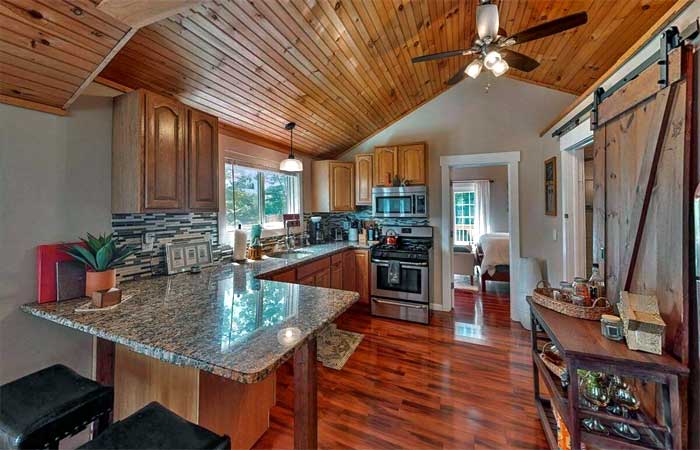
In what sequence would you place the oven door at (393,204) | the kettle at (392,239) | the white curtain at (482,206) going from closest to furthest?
the oven door at (393,204) → the kettle at (392,239) → the white curtain at (482,206)

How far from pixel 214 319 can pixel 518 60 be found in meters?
2.66

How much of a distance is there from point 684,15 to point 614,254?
1.15 meters

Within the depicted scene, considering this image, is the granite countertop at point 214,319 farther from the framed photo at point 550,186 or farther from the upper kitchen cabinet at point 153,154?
the framed photo at point 550,186

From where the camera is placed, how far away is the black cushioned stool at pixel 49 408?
0.94 m

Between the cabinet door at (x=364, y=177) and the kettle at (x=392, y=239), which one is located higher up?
the cabinet door at (x=364, y=177)

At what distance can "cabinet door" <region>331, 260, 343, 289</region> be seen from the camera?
11.4 feet

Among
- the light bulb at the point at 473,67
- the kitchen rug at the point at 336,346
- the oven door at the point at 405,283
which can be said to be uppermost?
the light bulb at the point at 473,67

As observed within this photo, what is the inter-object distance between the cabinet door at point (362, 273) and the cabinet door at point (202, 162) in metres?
2.16

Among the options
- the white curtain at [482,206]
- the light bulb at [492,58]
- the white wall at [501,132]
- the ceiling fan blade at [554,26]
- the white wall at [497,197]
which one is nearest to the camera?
the ceiling fan blade at [554,26]

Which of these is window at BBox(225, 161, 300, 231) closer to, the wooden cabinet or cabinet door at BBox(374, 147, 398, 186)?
the wooden cabinet

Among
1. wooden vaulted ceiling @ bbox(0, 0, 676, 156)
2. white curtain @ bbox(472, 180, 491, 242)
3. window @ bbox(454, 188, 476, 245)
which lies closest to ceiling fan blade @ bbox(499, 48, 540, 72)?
wooden vaulted ceiling @ bbox(0, 0, 676, 156)

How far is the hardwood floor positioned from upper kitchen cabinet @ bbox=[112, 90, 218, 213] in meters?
1.67

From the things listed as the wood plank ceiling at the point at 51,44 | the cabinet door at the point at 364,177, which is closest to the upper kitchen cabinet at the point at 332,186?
the cabinet door at the point at 364,177

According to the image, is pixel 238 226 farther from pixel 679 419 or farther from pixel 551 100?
pixel 551 100
